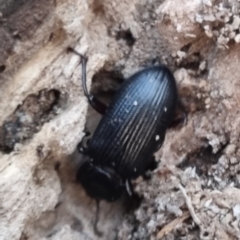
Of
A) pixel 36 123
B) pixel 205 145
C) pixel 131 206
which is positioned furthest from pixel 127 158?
pixel 36 123

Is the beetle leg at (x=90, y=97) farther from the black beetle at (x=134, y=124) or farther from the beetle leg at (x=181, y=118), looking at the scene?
the beetle leg at (x=181, y=118)

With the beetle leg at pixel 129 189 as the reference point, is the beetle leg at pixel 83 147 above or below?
above

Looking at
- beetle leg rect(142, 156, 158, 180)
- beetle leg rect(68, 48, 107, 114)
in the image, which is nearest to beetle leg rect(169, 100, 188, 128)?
beetle leg rect(142, 156, 158, 180)

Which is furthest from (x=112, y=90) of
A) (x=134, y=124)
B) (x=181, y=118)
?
(x=181, y=118)

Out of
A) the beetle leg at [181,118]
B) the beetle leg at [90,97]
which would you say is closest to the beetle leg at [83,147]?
the beetle leg at [90,97]

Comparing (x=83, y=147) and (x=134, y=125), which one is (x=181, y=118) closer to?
(x=134, y=125)

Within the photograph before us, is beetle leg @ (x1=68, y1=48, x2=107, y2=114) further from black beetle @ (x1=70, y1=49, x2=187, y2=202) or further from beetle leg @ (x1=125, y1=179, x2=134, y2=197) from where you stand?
beetle leg @ (x1=125, y1=179, x2=134, y2=197)

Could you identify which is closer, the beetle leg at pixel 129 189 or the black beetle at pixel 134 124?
the black beetle at pixel 134 124

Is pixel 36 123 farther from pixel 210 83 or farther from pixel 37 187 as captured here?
pixel 210 83
